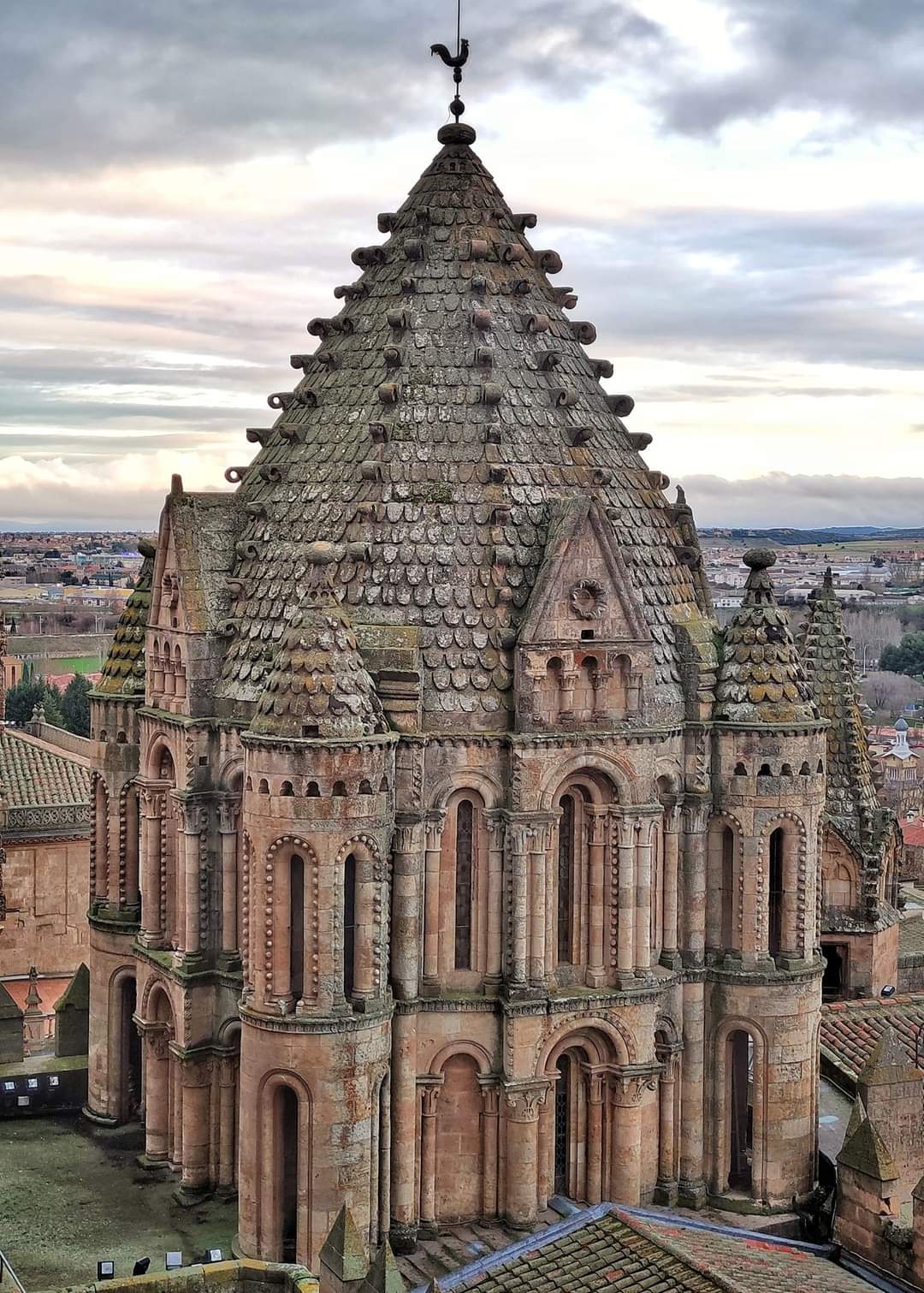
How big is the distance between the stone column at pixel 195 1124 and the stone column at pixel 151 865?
321cm

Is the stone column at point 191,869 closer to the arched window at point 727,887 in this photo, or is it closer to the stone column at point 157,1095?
the stone column at point 157,1095

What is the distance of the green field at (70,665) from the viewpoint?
167 m

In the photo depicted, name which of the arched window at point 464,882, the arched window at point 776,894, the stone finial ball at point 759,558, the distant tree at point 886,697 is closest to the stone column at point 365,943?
the arched window at point 464,882

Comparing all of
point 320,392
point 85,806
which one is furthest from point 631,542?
point 85,806

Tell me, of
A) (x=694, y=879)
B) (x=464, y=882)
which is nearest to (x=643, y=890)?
(x=694, y=879)

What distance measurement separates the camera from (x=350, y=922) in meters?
33.1

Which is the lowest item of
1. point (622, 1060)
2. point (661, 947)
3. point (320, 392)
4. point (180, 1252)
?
point (180, 1252)

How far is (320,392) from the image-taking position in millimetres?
38719

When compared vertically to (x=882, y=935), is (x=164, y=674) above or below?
above

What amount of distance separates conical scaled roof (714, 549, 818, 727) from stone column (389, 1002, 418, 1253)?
33.0ft

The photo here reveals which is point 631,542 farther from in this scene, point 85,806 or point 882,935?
point 85,806

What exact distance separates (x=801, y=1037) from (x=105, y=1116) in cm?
1721

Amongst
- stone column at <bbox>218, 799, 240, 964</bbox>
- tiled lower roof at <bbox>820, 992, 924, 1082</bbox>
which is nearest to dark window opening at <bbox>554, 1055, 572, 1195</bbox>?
stone column at <bbox>218, 799, 240, 964</bbox>

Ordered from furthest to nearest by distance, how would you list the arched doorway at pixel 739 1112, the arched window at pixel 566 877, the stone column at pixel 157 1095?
the stone column at pixel 157 1095 → the arched doorway at pixel 739 1112 → the arched window at pixel 566 877
